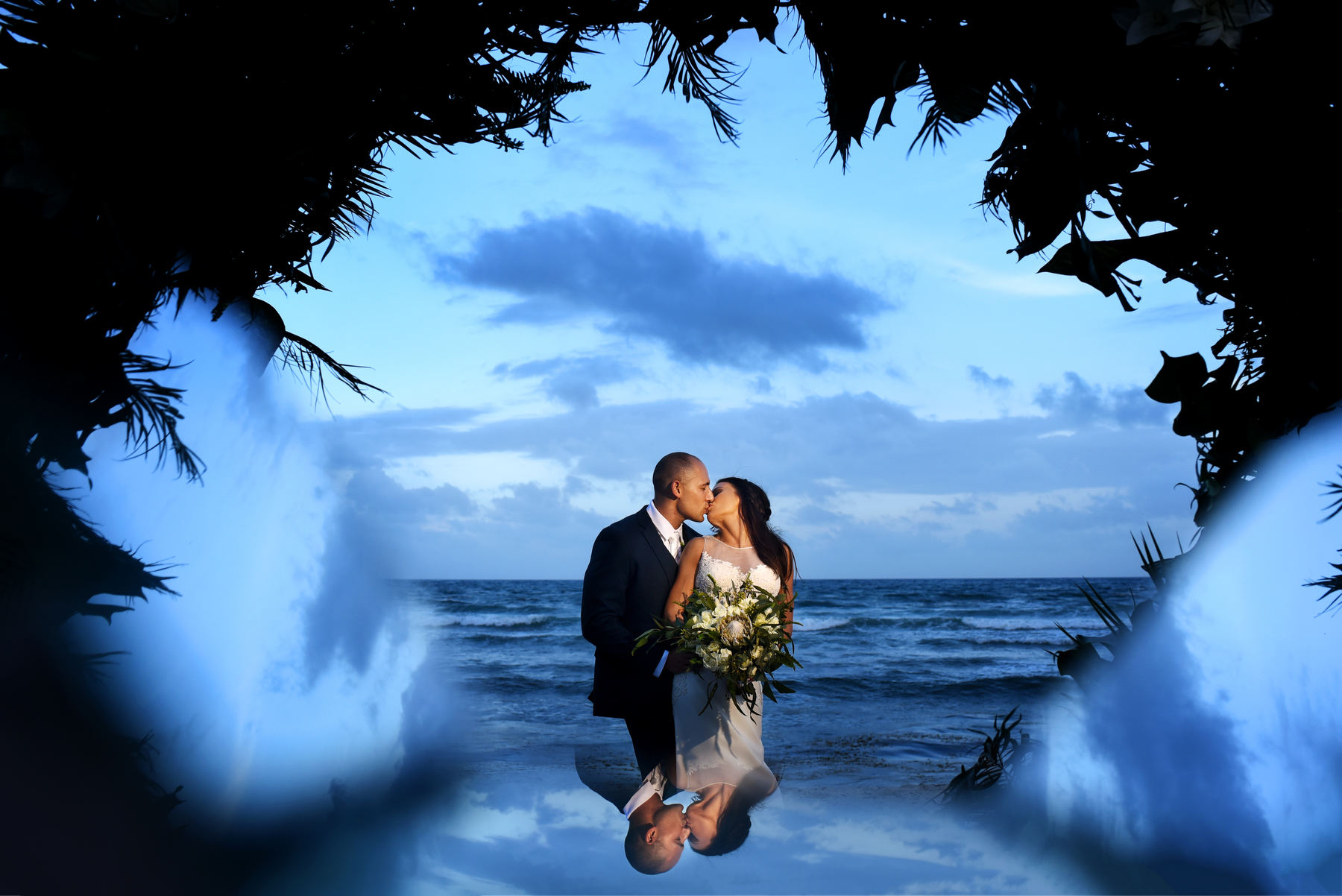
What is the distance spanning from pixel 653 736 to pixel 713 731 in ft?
1.45

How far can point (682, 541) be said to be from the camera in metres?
5.18

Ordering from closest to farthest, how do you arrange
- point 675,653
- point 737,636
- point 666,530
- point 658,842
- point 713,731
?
1. point 658,842
2. point 737,636
3. point 675,653
4. point 713,731
5. point 666,530

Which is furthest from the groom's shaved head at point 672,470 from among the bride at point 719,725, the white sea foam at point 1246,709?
the white sea foam at point 1246,709

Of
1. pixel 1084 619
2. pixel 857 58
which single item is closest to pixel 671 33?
pixel 857 58

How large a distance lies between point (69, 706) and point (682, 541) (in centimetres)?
324

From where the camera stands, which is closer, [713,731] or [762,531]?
[713,731]

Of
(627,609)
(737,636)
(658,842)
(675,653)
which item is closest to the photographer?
(658,842)

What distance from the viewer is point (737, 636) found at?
4.34 metres

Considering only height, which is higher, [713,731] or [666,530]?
[666,530]

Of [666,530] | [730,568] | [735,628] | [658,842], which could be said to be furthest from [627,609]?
[658,842]

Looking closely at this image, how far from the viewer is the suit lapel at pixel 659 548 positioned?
16.2ft

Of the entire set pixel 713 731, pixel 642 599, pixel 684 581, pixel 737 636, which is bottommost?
pixel 713 731

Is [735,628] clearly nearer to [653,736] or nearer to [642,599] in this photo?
[642,599]

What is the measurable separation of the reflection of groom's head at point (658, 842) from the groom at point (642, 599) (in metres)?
0.48
